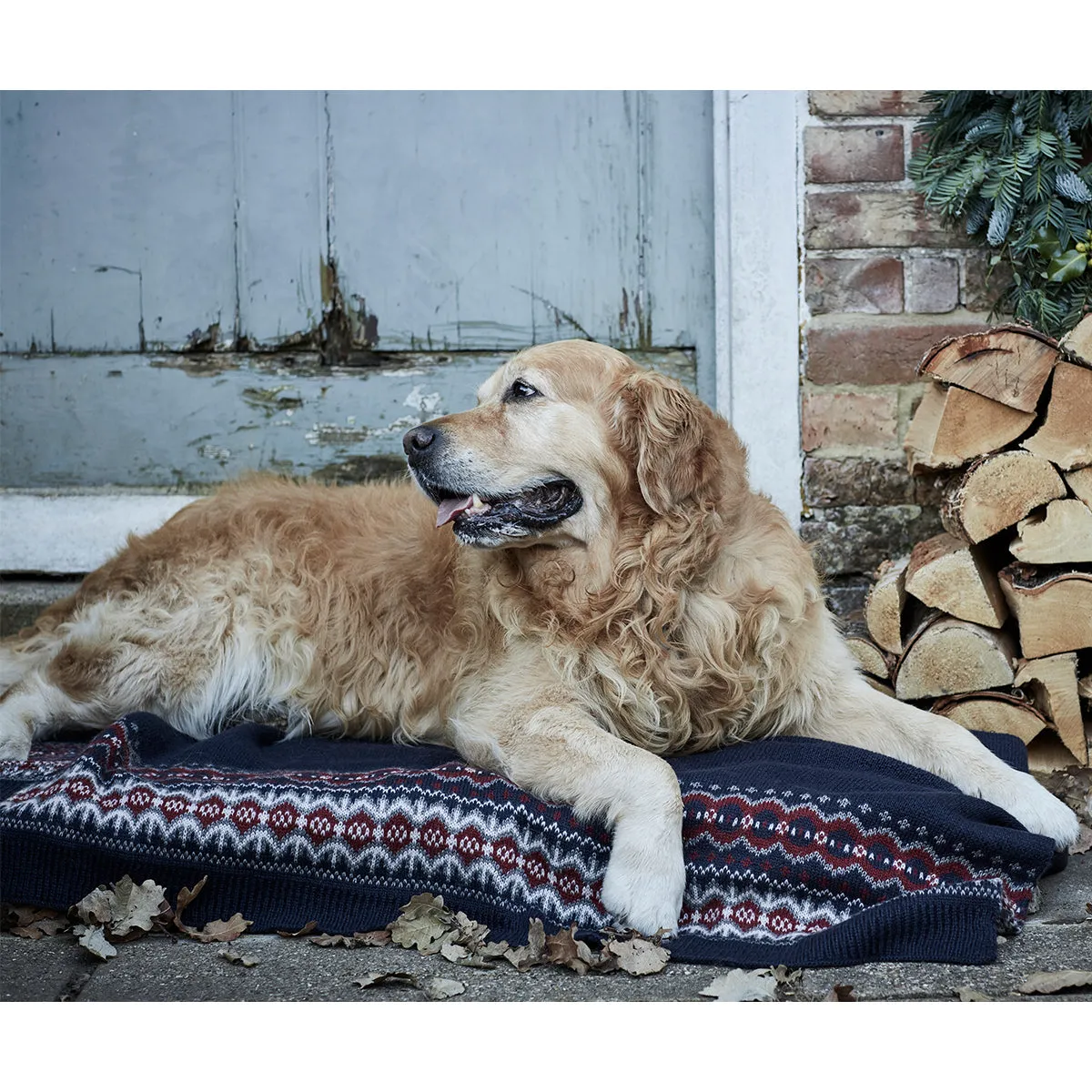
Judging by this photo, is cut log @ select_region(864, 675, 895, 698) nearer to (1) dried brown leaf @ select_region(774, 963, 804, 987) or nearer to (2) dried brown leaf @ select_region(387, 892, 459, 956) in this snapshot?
(1) dried brown leaf @ select_region(774, 963, 804, 987)

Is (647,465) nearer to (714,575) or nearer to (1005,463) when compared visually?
(714,575)

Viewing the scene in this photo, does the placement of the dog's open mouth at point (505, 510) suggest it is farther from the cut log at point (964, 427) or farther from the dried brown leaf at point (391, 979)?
the cut log at point (964, 427)

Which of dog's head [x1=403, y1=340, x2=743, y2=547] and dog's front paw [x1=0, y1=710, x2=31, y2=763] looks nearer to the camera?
dog's head [x1=403, y1=340, x2=743, y2=547]

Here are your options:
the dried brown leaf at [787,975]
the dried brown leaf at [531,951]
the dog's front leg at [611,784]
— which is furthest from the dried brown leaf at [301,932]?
the dried brown leaf at [787,975]

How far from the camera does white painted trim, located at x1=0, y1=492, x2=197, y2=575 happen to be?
13.0 ft

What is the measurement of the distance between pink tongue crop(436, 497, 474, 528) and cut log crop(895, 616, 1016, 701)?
1.38 m

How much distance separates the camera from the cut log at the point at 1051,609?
119 inches

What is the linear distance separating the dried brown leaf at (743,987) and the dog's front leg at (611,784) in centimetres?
19

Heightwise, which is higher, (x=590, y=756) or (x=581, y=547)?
(x=581, y=547)

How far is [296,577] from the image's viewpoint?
321 centimetres

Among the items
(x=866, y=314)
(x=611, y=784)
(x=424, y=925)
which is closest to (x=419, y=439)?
(x=611, y=784)

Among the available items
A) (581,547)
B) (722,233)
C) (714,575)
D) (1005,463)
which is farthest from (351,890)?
(722,233)

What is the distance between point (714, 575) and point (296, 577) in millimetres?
1233

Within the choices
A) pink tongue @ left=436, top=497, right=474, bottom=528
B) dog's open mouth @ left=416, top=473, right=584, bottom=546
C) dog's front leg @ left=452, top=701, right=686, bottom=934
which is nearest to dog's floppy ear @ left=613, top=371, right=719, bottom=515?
dog's open mouth @ left=416, top=473, right=584, bottom=546
